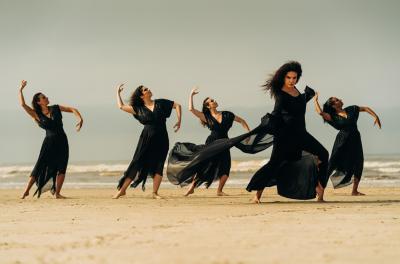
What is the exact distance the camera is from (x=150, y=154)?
13719 mm

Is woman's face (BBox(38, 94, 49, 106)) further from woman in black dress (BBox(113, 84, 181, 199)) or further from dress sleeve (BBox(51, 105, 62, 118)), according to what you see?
woman in black dress (BBox(113, 84, 181, 199))

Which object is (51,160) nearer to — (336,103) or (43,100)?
→ (43,100)

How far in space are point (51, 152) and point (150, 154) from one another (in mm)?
2008

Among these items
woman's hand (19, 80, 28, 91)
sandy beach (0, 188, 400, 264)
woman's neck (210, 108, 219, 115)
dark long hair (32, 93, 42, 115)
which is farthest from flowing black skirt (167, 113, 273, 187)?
woman's hand (19, 80, 28, 91)

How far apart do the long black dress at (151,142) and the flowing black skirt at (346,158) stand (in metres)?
3.43

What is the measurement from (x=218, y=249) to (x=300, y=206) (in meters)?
4.87

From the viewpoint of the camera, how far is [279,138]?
11.5 metres

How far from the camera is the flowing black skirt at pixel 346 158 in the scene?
1434 centimetres

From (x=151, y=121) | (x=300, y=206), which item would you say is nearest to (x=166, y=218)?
(x=300, y=206)

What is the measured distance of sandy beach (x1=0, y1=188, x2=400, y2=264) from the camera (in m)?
5.96

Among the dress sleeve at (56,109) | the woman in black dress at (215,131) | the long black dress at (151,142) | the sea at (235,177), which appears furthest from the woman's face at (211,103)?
the sea at (235,177)

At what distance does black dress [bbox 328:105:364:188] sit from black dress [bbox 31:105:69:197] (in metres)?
5.25

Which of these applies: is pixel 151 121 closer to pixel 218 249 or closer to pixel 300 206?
pixel 300 206

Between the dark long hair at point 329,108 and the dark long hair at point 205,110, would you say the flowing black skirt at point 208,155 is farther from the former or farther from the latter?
the dark long hair at point 329,108
